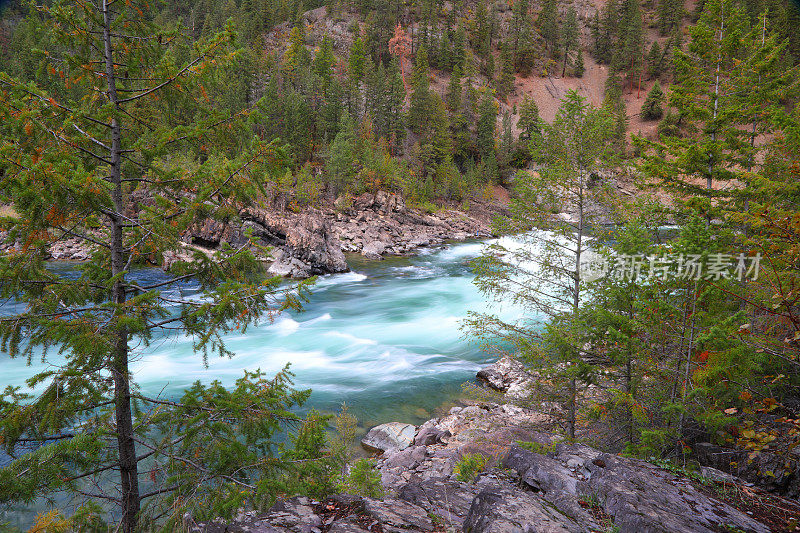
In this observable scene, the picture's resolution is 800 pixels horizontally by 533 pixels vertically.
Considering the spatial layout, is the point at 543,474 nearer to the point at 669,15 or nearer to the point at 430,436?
the point at 430,436

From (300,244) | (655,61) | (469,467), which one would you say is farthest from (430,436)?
(655,61)

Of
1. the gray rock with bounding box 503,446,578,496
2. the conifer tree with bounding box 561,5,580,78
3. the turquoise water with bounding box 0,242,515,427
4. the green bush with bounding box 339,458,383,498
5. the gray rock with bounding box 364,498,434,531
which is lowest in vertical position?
the turquoise water with bounding box 0,242,515,427

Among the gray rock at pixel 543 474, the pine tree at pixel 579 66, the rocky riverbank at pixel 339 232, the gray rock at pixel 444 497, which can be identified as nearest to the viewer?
the gray rock at pixel 444 497

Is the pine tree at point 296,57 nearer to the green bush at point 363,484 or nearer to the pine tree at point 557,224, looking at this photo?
the pine tree at point 557,224

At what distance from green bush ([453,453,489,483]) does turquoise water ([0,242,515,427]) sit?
2430mm

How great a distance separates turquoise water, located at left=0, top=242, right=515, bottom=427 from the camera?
1178 cm

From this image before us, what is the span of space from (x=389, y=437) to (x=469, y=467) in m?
3.22

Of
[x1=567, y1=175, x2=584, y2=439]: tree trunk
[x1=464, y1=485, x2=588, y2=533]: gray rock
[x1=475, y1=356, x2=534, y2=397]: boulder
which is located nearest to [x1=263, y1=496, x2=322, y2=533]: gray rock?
[x1=464, y1=485, x2=588, y2=533]: gray rock

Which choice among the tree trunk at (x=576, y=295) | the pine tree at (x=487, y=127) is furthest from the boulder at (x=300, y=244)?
the pine tree at (x=487, y=127)

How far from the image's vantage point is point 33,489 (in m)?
3.40

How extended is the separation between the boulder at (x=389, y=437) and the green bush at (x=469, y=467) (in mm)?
2279

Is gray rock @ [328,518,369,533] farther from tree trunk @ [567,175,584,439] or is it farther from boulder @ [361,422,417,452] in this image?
boulder @ [361,422,417,452]

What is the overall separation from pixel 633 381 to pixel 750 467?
5.73 feet

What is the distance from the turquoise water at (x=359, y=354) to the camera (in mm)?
11781
